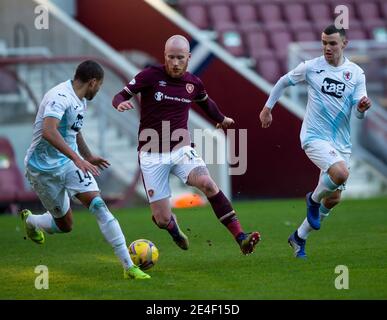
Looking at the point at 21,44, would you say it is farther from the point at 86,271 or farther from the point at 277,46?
the point at 86,271

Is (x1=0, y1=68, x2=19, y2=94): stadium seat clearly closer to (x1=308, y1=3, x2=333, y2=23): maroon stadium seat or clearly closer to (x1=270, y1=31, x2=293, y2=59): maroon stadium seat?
(x1=270, y1=31, x2=293, y2=59): maroon stadium seat

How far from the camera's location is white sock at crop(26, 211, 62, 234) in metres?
10.9

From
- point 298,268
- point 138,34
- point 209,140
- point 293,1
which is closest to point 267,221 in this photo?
point 209,140

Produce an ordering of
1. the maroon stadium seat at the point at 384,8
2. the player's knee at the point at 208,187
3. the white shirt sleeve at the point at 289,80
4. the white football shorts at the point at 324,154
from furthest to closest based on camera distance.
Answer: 1. the maroon stadium seat at the point at 384,8
2. the white shirt sleeve at the point at 289,80
3. the white football shorts at the point at 324,154
4. the player's knee at the point at 208,187

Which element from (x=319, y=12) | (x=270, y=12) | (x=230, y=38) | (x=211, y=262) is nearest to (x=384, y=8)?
(x=319, y=12)

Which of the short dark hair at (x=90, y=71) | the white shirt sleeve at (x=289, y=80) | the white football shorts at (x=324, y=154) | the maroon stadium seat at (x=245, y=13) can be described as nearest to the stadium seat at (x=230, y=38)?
the maroon stadium seat at (x=245, y=13)

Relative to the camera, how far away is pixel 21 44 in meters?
19.8

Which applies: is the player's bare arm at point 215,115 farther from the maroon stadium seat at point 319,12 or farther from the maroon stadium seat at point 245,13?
the maroon stadium seat at point 319,12

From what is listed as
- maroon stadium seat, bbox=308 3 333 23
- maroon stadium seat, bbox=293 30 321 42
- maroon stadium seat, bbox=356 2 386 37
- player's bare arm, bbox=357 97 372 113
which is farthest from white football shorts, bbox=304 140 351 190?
maroon stadium seat, bbox=356 2 386 37

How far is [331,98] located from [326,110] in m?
0.13

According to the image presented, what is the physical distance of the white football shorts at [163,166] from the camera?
34.2 feet

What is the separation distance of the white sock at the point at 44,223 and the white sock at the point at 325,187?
103 inches

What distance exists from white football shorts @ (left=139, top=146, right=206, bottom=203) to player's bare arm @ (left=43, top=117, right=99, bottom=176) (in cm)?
138

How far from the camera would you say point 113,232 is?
30.6ft
